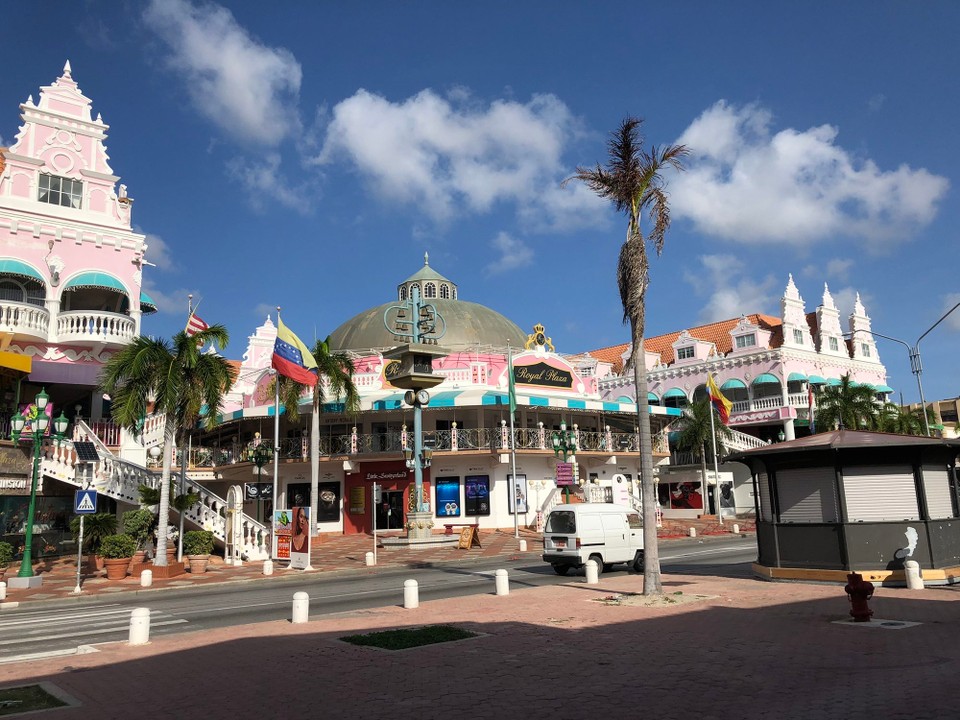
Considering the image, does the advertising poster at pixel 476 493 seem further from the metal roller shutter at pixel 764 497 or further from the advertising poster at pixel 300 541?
the metal roller shutter at pixel 764 497

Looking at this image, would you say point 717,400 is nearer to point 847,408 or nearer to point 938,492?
point 847,408

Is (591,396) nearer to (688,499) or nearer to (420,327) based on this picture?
(688,499)

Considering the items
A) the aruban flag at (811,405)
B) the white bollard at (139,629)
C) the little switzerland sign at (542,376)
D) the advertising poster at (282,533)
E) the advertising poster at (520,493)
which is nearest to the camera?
the white bollard at (139,629)

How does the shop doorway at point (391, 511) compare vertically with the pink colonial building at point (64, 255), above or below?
below

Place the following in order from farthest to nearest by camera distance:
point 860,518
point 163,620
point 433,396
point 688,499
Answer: point 688,499
point 433,396
point 860,518
point 163,620

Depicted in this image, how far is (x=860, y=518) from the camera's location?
16281 millimetres

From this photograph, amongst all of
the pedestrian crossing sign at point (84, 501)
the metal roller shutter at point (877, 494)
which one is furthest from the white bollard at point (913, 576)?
the pedestrian crossing sign at point (84, 501)

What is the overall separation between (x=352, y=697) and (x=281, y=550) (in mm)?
19193

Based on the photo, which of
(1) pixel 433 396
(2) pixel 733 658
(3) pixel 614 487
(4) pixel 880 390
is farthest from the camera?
(4) pixel 880 390

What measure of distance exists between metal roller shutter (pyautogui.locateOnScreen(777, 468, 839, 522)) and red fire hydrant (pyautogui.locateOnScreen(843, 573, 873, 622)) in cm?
479

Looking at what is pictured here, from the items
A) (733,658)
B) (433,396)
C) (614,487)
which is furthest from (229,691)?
(433,396)

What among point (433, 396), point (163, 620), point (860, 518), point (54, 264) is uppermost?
point (54, 264)

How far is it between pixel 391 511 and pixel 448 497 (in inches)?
130

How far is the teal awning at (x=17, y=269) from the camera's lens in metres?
29.7
